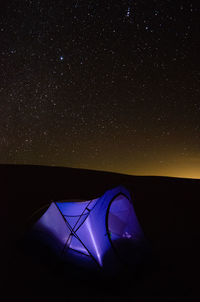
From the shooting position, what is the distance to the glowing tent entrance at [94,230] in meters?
5.12

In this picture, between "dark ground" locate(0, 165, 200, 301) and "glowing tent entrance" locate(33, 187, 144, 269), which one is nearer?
"dark ground" locate(0, 165, 200, 301)

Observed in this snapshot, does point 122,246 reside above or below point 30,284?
above

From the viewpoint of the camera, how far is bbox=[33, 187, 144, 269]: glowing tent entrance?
5.12 metres

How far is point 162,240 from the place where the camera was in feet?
22.3

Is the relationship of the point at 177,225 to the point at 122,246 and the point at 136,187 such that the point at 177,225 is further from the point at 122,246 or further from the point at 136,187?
the point at 136,187

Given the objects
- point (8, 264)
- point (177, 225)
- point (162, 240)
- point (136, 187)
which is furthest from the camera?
point (136, 187)

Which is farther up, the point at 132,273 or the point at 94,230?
the point at 94,230

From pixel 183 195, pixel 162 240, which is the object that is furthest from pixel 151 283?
pixel 183 195

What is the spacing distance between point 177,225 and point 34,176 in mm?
9758

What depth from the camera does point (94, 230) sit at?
534 centimetres

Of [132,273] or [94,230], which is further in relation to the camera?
[94,230]

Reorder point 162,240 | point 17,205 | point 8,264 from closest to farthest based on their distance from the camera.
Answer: point 8,264
point 162,240
point 17,205

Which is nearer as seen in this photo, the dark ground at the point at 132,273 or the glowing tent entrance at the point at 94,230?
the dark ground at the point at 132,273

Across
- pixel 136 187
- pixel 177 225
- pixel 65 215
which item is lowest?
pixel 65 215
